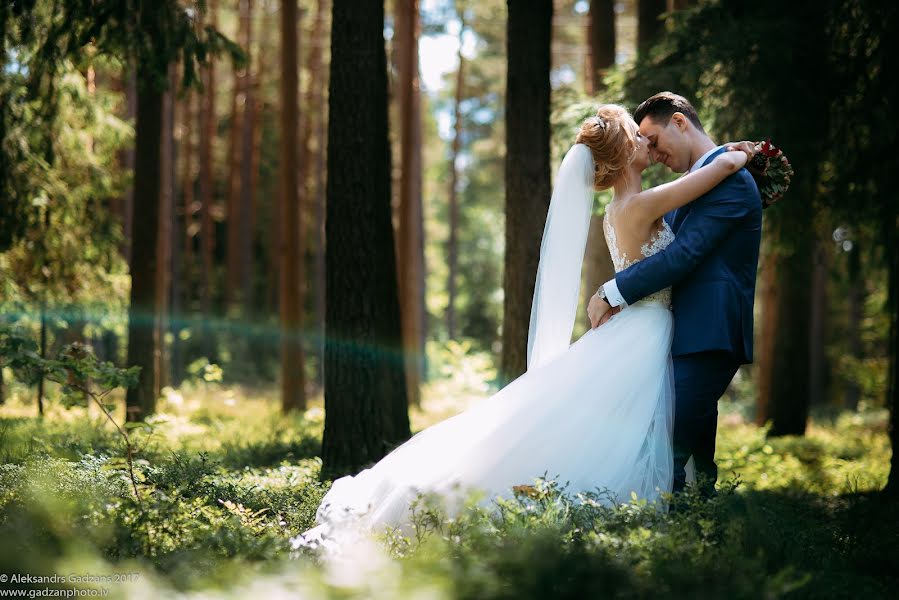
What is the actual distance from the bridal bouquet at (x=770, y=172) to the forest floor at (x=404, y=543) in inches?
70.3

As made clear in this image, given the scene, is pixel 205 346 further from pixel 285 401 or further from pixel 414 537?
pixel 414 537

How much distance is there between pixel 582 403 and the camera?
192 inches

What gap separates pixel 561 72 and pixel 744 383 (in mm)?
13352

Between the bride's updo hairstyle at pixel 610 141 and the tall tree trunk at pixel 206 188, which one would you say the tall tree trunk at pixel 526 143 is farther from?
the tall tree trunk at pixel 206 188

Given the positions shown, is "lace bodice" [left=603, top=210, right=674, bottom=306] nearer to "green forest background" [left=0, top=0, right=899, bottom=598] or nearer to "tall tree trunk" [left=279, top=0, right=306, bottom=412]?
"green forest background" [left=0, top=0, right=899, bottom=598]

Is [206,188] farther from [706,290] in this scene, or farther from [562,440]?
[706,290]

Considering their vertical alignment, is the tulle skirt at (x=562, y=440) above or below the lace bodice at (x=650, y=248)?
below

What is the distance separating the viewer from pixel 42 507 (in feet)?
13.7

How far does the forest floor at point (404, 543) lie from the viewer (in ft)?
10.5

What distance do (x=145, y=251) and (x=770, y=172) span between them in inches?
340

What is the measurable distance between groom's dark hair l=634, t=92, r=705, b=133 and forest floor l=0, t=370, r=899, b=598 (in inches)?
87.5

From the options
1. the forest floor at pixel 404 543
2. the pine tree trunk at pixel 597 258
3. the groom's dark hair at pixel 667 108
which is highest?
the groom's dark hair at pixel 667 108

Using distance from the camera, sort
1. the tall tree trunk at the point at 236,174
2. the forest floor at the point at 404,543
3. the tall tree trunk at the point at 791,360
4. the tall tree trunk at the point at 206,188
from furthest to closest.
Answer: the tall tree trunk at the point at 206,188 < the tall tree trunk at the point at 236,174 < the tall tree trunk at the point at 791,360 < the forest floor at the point at 404,543

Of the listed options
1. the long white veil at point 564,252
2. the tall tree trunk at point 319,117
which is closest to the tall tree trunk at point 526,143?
the long white veil at point 564,252
